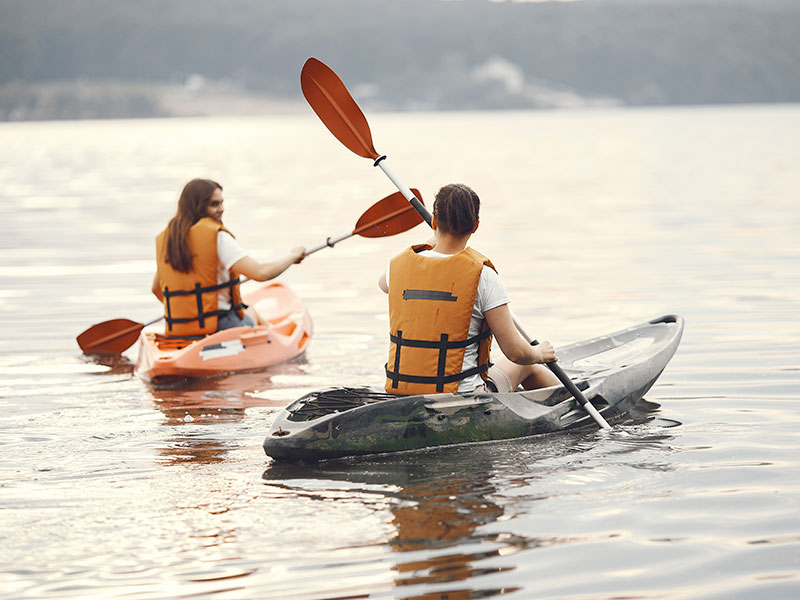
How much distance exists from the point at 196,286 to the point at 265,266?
0.55m

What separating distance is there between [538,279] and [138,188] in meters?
22.1

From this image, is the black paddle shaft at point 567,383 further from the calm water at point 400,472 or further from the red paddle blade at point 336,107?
the red paddle blade at point 336,107

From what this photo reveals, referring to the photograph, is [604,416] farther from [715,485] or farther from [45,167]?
[45,167]

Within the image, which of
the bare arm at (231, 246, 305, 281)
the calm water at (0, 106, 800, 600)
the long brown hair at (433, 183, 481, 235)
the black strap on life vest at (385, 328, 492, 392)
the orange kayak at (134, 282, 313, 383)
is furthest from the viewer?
the orange kayak at (134, 282, 313, 383)

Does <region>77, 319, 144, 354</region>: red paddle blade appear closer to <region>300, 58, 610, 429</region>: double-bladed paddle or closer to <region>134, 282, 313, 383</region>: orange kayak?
<region>134, 282, 313, 383</region>: orange kayak

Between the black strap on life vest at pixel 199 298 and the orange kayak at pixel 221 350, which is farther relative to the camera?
the black strap on life vest at pixel 199 298

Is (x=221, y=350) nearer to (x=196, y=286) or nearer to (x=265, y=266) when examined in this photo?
(x=196, y=286)

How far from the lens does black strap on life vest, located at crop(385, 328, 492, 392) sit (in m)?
5.70

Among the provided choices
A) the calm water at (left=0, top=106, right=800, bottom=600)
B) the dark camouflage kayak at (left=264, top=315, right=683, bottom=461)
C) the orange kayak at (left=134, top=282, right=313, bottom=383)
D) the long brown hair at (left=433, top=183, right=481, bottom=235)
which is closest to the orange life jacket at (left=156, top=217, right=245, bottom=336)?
the orange kayak at (left=134, top=282, right=313, bottom=383)

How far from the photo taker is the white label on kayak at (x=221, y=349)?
8.12 m

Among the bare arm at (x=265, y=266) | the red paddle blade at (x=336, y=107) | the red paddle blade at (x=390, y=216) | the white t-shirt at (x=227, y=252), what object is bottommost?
the bare arm at (x=265, y=266)

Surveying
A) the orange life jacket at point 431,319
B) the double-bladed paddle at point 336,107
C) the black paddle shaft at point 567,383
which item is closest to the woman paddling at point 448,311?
the orange life jacket at point 431,319

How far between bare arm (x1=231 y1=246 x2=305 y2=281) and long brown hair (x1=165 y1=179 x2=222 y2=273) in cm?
37

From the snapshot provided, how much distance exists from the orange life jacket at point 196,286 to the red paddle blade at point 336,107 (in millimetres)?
1195
